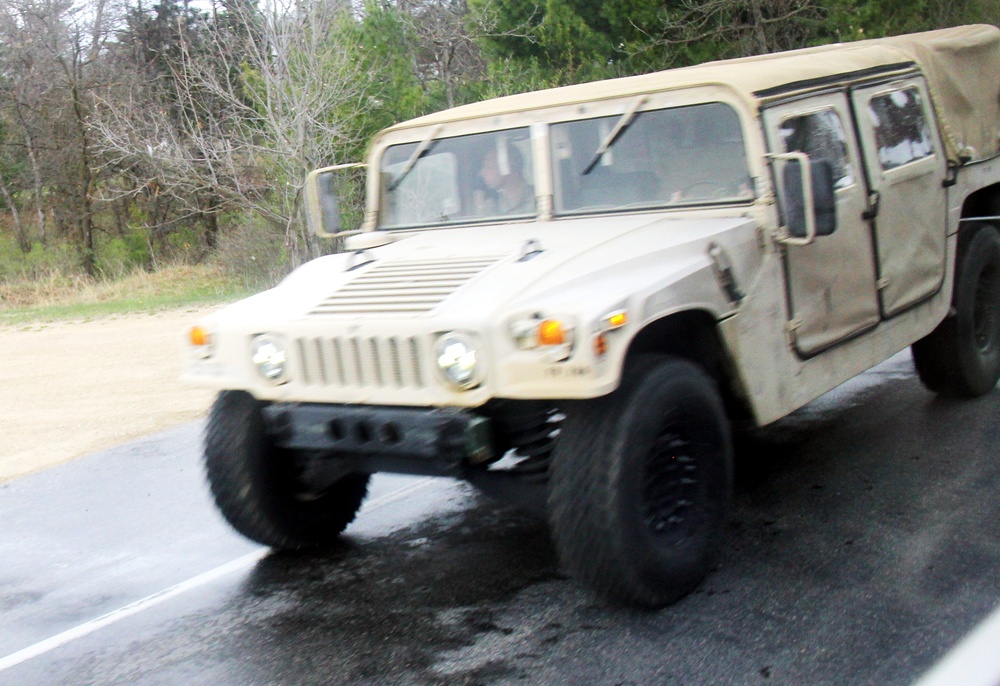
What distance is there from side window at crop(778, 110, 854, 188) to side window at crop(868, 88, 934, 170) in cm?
33

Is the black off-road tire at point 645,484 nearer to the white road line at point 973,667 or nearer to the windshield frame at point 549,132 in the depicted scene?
the windshield frame at point 549,132

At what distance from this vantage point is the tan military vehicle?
3932 millimetres

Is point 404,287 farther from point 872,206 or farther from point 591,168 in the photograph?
point 872,206

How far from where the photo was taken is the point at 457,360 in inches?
156

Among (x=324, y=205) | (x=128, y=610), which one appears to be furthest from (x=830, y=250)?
(x=128, y=610)

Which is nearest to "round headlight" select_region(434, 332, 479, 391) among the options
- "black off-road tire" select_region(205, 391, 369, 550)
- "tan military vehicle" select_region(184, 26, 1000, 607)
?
"tan military vehicle" select_region(184, 26, 1000, 607)

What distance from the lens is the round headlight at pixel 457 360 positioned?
155 inches

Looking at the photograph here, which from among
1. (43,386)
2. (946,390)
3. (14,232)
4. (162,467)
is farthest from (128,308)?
(14,232)

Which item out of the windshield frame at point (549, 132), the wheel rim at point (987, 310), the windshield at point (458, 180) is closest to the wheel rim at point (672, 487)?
the windshield frame at point (549, 132)

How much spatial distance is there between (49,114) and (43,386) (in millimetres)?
22251

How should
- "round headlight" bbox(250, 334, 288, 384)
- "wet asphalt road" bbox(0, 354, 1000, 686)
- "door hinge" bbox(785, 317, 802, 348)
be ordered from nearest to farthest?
"wet asphalt road" bbox(0, 354, 1000, 686) → "round headlight" bbox(250, 334, 288, 384) → "door hinge" bbox(785, 317, 802, 348)

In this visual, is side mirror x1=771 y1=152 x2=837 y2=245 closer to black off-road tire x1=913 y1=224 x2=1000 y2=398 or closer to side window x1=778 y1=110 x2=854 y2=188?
side window x1=778 y1=110 x2=854 y2=188

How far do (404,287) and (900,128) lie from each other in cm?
297

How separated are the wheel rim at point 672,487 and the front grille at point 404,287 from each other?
96cm
